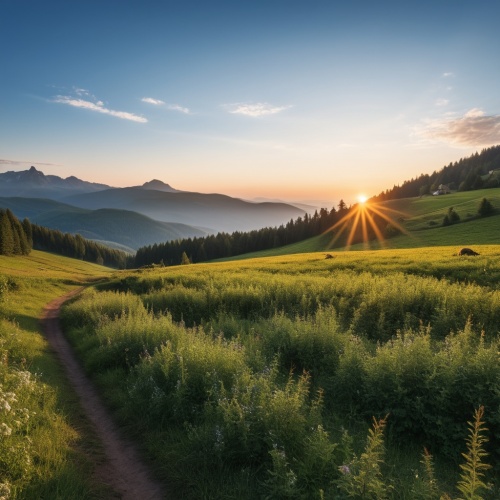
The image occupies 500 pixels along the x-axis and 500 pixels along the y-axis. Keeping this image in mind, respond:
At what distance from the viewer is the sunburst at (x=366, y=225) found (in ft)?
279

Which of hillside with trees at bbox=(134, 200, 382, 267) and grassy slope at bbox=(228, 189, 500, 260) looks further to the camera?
hillside with trees at bbox=(134, 200, 382, 267)

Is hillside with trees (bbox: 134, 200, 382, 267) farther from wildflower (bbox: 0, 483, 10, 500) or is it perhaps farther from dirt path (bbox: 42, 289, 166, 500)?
wildflower (bbox: 0, 483, 10, 500)

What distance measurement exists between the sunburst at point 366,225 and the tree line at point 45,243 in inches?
3219

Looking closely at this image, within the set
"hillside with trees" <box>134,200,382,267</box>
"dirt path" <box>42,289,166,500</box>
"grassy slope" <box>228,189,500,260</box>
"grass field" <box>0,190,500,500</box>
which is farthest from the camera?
"hillside with trees" <box>134,200,382,267</box>

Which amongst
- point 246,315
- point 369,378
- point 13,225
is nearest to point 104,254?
point 13,225

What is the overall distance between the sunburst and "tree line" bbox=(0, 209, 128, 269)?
81.8m

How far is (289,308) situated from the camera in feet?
60.2

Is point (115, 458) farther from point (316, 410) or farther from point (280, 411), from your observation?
point (316, 410)

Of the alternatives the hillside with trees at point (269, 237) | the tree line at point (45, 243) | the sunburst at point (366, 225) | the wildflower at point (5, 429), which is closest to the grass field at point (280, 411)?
the wildflower at point (5, 429)

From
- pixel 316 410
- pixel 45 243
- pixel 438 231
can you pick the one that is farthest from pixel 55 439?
pixel 45 243

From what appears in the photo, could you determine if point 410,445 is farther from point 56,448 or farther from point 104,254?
point 104,254

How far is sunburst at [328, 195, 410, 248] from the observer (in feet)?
279

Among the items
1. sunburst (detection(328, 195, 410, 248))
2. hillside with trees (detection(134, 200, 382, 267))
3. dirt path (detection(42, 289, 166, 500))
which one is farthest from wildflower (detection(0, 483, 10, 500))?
hillside with trees (detection(134, 200, 382, 267))

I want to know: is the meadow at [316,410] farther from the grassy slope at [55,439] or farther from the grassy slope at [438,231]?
the grassy slope at [438,231]
